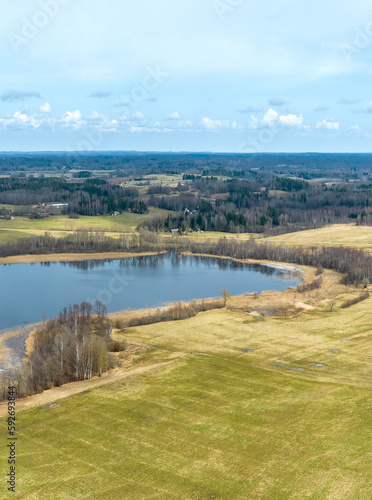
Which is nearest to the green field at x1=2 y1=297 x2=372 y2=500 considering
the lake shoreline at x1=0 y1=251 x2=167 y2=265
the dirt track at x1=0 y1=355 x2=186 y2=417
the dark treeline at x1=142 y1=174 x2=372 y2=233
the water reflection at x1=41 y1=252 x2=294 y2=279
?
the dirt track at x1=0 y1=355 x2=186 y2=417

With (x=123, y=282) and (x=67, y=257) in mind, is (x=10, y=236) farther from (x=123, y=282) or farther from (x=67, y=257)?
(x=123, y=282)

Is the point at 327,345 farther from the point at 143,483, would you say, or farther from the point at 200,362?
the point at 143,483

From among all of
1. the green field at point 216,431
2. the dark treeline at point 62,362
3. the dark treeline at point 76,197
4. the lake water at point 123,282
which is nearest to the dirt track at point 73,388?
the dark treeline at point 62,362

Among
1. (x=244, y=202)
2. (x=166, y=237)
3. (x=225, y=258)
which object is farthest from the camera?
(x=244, y=202)

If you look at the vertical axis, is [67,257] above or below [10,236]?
below

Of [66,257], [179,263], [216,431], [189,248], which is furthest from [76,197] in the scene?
[216,431]

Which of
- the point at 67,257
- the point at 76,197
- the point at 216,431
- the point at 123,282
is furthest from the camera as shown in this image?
the point at 76,197

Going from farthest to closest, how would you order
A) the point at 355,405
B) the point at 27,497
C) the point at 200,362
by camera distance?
the point at 200,362
the point at 355,405
the point at 27,497

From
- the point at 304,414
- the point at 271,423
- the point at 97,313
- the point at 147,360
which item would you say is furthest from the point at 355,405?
the point at 97,313
